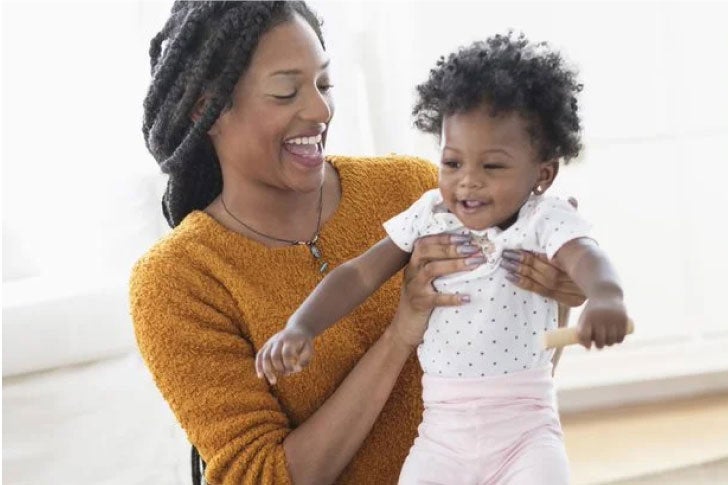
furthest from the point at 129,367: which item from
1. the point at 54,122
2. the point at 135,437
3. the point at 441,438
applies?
the point at 441,438

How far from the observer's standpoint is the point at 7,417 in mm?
2564

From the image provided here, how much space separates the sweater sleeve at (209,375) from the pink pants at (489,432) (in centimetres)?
25

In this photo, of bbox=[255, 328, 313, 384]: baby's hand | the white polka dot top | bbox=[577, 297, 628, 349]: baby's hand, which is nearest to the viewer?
bbox=[577, 297, 628, 349]: baby's hand

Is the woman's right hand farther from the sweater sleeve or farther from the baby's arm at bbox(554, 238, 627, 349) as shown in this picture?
the sweater sleeve

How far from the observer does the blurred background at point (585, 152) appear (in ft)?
9.91

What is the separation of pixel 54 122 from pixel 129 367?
40.7 inches

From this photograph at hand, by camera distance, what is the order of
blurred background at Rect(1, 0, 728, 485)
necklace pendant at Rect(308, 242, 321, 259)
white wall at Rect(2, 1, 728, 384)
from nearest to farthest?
necklace pendant at Rect(308, 242, 321, 259), blurred background at Rect(1, 0, 728, 485), white wall at Rect(2, 1, 728, 384)

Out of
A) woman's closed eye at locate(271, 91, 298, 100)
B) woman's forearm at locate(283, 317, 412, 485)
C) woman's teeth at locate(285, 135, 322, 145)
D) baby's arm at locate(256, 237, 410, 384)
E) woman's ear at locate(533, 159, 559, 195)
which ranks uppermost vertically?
woman's closed eye at locate(271, 91, 298, 100)

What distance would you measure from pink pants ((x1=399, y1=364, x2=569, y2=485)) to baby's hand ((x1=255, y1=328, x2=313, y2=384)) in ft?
0.78

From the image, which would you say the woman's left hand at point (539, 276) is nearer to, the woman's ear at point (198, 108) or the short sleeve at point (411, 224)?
the short sleeve at point (411, 224)

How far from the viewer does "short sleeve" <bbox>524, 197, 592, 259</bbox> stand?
4.63ft

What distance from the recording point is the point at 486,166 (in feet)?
4.75

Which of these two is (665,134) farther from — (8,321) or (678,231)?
(8,321)

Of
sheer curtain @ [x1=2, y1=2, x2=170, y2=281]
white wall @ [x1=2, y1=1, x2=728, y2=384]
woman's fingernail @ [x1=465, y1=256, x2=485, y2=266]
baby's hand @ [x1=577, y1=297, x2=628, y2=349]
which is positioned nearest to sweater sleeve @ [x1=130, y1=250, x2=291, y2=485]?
woman's fingernail @ [x1=465, y1=256, x2=485, y2=266]
